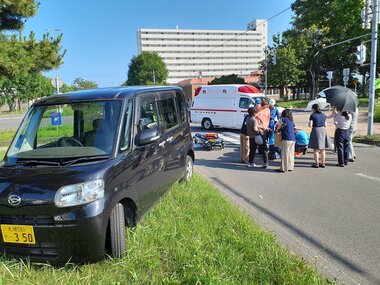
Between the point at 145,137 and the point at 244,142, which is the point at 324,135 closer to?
the point at 244,142

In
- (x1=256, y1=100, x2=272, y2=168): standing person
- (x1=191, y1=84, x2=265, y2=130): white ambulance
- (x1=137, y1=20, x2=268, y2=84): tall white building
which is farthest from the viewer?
(x1=137, y1=20, x2=268, y2=84): tall white building

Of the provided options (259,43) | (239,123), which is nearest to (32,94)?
(239,123)

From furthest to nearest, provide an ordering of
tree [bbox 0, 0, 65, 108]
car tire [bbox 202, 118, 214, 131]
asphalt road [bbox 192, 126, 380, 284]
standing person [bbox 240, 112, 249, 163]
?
car tire [bbox 202, 118, 214, 131] → tree [bbox 0, 0, 65, 108] → standing person [bbox 240, 112, 249, 163] → asphalt road [bbox 192, 126, 380, 284]

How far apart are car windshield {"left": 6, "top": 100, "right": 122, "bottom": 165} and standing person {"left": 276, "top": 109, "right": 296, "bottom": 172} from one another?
5306mm

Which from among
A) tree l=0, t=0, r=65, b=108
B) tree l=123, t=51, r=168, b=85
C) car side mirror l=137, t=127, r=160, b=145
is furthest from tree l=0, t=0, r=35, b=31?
tree l=123, t=51, r=168, b=85

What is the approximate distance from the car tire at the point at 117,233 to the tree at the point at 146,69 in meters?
86.8

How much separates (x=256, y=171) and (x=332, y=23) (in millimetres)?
32394

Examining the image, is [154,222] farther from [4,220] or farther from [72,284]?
[4,220]

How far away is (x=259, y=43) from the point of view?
145 metres

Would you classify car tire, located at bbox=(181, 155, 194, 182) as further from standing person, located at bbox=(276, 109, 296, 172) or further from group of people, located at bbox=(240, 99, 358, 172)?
standing person, located at bbox=(276, 109, 296, 172)

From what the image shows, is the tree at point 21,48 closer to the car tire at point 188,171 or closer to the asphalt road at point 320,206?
the asphalt road at point 320,206

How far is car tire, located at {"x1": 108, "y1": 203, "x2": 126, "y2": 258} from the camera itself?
3389mm

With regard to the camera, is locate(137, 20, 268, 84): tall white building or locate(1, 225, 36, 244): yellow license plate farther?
locate(137, 20, 268, 84): tall white building

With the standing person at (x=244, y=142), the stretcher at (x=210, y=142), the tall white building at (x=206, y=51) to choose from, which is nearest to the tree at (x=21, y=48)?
the stretcher at (x=210, y=142)
